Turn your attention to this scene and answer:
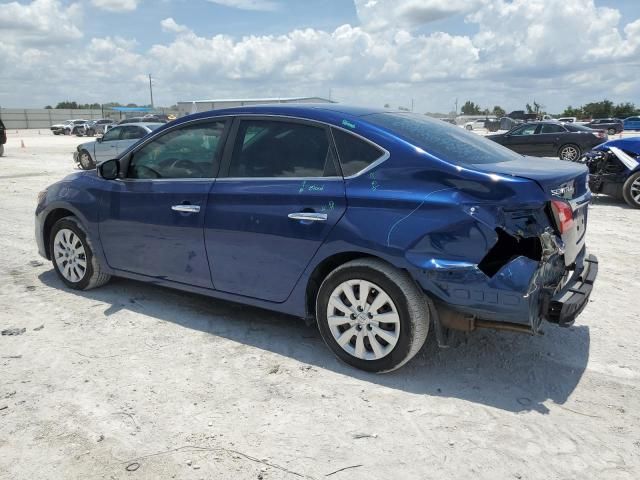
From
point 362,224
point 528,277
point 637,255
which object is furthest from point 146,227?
point 637,255

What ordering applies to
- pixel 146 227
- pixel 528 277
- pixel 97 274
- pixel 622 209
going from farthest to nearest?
pixel 622 209
pixel 97 274
pixel 146 227
pixel 528 277

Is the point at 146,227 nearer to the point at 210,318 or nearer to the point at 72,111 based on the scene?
the point at 210,318

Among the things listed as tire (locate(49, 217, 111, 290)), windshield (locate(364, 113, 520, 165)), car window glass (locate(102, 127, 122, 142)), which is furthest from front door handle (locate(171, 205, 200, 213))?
car window glass (locate(102, 127, 122, 142))

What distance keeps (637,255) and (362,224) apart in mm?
4801

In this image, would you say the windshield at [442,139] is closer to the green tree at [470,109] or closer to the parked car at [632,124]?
the parked car at [632,124]

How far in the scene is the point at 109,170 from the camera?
462cm

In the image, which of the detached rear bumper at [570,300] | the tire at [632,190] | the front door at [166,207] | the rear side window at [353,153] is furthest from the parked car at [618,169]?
the front door at [166,207]

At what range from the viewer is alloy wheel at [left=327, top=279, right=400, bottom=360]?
11.3ft

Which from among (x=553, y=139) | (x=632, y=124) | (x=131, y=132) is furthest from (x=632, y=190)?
(x=632, y=124)

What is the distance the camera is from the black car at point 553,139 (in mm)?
18062

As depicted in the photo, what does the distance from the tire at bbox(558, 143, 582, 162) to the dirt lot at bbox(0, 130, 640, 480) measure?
48.2 feet

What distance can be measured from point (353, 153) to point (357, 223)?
1.60ft

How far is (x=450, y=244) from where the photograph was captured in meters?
3.18

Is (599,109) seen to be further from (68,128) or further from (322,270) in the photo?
(322,270)
